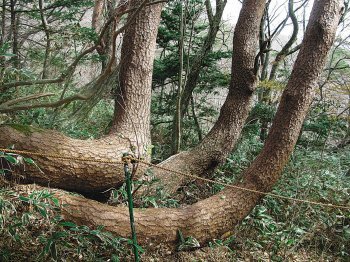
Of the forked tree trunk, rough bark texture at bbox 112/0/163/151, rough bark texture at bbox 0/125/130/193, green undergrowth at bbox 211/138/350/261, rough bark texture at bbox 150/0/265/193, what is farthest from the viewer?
rough bark texture at bbox 150/0/265/193

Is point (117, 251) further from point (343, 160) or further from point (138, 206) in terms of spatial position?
point (343, 160)

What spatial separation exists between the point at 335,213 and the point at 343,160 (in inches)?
119

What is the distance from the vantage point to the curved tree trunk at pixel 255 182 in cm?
363

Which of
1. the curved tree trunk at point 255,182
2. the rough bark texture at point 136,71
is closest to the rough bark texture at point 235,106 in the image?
the rough bark texture at point 136,71

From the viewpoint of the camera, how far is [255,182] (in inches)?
165

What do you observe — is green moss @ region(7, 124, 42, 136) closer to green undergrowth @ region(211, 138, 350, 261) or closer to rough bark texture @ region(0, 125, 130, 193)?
rough bark texture @ region(0, 125, 130, 193)

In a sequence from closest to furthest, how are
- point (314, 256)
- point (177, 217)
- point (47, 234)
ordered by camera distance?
1. point (47, 234)
2. point (177, 217)
3. point (314, 256)

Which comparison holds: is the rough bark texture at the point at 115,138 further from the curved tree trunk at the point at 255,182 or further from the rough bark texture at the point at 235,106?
the rough bark texture at the point at 235,106

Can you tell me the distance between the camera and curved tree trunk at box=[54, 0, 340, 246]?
363 cm

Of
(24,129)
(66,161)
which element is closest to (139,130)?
(66,161)

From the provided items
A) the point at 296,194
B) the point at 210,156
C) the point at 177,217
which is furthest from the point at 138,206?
the point at 296,194

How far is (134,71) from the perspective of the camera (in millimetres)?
4977

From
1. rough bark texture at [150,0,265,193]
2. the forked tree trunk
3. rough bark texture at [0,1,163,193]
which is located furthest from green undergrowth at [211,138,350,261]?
rough bark texture at [0,1,163,193]

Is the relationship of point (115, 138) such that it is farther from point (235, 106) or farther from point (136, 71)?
point (235, 106)
